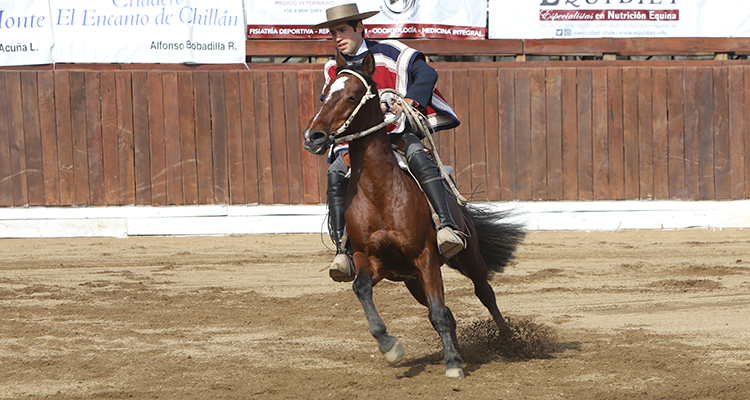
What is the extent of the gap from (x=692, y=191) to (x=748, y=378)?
8.23 m

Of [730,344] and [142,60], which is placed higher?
[142,60]

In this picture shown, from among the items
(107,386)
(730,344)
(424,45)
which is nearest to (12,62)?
(424,45)

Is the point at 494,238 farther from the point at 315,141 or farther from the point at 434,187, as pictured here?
the point at 315,141

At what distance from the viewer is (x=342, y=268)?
4.67m

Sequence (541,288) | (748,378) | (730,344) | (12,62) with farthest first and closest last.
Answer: (12,62), (541,288), (730,344), (748,378)

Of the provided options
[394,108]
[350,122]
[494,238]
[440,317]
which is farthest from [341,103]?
[494,238]

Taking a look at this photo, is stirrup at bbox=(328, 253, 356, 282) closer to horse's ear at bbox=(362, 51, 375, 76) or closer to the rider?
the rider

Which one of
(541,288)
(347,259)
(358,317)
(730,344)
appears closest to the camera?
(347,259)

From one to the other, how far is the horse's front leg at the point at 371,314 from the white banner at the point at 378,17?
733 cm

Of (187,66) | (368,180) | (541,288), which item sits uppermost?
(187,66)

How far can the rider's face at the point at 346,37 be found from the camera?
4.89m

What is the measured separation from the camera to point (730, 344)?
5.23 m

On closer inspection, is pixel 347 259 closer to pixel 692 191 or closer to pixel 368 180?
pixel 368 180

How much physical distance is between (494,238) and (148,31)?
7.49m
